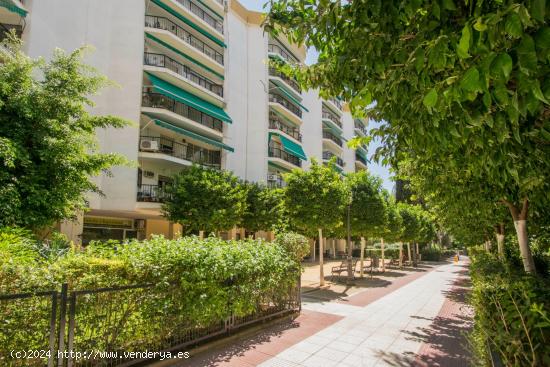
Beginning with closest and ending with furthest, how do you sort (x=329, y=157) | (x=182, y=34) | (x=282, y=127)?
1. (x=182, y=34)
2. (x=282, y=127)
3. (x=329, y=157)

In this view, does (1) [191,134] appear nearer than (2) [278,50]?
Yes

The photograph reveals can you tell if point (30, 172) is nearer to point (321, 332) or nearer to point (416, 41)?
point (321, 332)

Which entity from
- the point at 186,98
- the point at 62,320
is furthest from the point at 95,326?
the point at 186,98

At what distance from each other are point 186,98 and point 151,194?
22.6 feet

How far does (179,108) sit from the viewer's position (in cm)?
2430

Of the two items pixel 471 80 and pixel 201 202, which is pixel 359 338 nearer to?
pixel 471 80

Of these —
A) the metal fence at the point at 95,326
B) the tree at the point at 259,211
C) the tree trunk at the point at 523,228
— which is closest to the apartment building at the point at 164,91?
the tree at the point at 259,211

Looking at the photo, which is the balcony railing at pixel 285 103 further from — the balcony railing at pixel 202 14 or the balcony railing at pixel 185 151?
the balcony railing at pixel 185 151

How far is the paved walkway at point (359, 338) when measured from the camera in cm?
613

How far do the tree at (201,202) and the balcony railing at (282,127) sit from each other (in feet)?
49.2

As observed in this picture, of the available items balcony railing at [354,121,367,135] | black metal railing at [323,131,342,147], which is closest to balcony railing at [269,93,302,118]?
black metal railing at [323,131,342,147]

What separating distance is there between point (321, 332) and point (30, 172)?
10237 millimetres

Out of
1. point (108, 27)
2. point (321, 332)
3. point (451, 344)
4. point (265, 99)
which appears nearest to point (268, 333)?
point (321, 332)

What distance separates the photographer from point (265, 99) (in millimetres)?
32312
